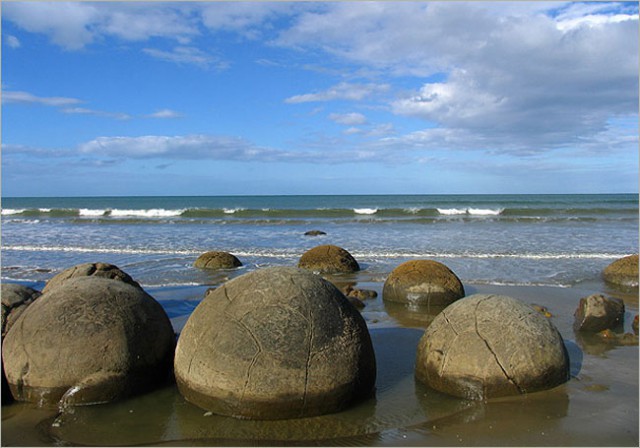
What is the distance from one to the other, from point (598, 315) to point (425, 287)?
10.3ft

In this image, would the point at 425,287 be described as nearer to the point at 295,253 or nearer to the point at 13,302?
the point at 13,302

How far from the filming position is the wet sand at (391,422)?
16.6 ft

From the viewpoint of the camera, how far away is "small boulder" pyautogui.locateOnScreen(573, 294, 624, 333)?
896cm

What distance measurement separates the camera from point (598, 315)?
905 cm

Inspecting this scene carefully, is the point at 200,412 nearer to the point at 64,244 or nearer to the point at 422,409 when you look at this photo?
the point at 422,409

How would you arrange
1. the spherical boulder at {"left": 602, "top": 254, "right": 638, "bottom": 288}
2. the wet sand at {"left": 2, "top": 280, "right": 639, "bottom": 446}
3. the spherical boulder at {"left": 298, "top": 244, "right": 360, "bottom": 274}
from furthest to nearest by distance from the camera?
1. the spherical boulder at {"left": 298, "top": 244, "right": 360, "bottom": 274}
2. the spherical boulder at {"left": 602, "top": 254, "right": 638, "bottom": 288}
3. the wet sand at {"left": 2, "top": 280, "right": 639, "bottom": 446}

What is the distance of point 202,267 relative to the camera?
16.9m

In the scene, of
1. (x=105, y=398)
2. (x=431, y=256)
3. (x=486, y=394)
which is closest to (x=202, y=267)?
(x=431, y=256)

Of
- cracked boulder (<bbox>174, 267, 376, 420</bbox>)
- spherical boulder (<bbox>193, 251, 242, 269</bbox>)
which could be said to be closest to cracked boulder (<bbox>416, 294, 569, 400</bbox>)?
cracked boulder (<bbox>174, 267, 376, 420</bbox>)

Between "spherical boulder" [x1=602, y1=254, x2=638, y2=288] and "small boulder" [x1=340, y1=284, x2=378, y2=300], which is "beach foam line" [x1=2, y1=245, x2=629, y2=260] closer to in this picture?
"spherical boulder" [x1=602, y1=254, x2=638, y2=288]

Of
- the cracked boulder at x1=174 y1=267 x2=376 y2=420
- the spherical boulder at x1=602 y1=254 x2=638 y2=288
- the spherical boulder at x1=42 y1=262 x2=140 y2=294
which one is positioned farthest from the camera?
the spherical boulder at x1=602 y1=254 x2=638 y2=288

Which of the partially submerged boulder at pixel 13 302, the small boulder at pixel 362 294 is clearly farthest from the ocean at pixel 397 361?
the partially submerged boulder at pixel 13 302

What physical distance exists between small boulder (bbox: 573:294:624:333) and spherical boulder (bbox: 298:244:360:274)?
7.27 metres

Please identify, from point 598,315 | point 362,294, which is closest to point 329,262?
point 362,294
